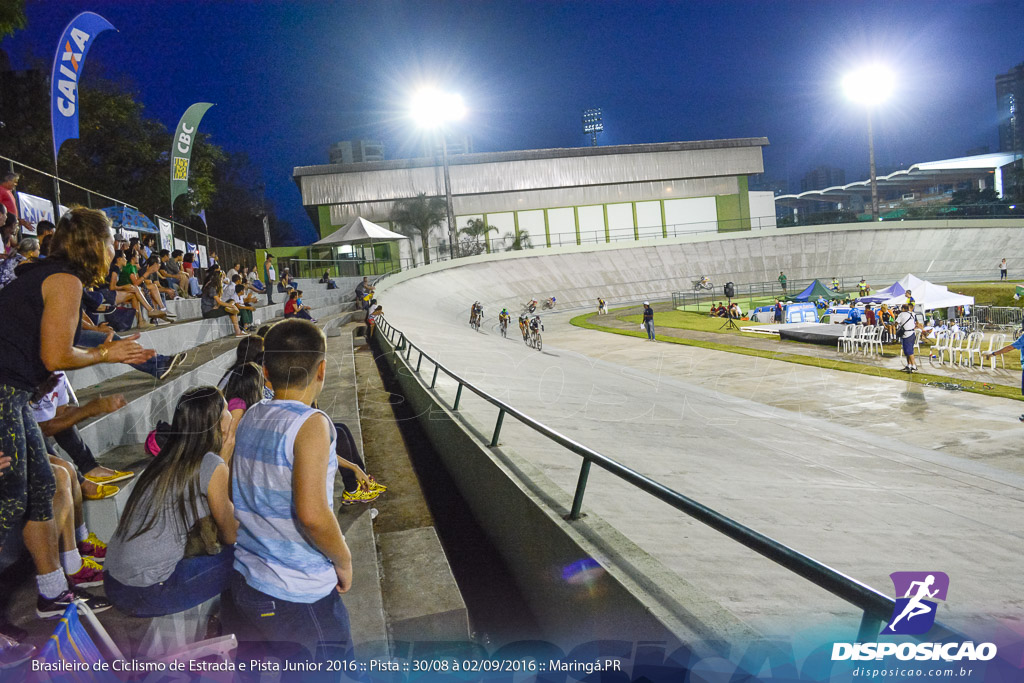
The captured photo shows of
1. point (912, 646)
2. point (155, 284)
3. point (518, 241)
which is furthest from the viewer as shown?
point (518, 241)

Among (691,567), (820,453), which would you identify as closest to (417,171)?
(820,453)

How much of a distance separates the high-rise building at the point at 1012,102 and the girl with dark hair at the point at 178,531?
104651 mm

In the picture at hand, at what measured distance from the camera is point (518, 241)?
2111 inches

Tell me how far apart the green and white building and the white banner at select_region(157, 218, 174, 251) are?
35.0 metres

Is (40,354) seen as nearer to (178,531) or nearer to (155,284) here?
(178,531)

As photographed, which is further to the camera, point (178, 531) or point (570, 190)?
point (570, 190)

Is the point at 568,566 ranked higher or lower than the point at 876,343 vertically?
higher

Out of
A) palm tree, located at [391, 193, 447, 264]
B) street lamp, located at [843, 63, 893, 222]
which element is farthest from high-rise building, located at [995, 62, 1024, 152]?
palm tree, located at [391, 193, 447, 264]

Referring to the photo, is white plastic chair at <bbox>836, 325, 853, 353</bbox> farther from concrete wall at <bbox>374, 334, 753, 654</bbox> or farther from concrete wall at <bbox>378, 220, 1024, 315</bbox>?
concrete wall at <bbox>378, 220, 1024, 315</bbox>

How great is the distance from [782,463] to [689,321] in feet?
82.7

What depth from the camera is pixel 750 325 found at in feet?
97.1

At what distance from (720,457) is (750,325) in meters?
23.2

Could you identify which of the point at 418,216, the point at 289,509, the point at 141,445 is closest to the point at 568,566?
the point at 289,509

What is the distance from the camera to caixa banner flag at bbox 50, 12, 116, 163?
35.3 ft
